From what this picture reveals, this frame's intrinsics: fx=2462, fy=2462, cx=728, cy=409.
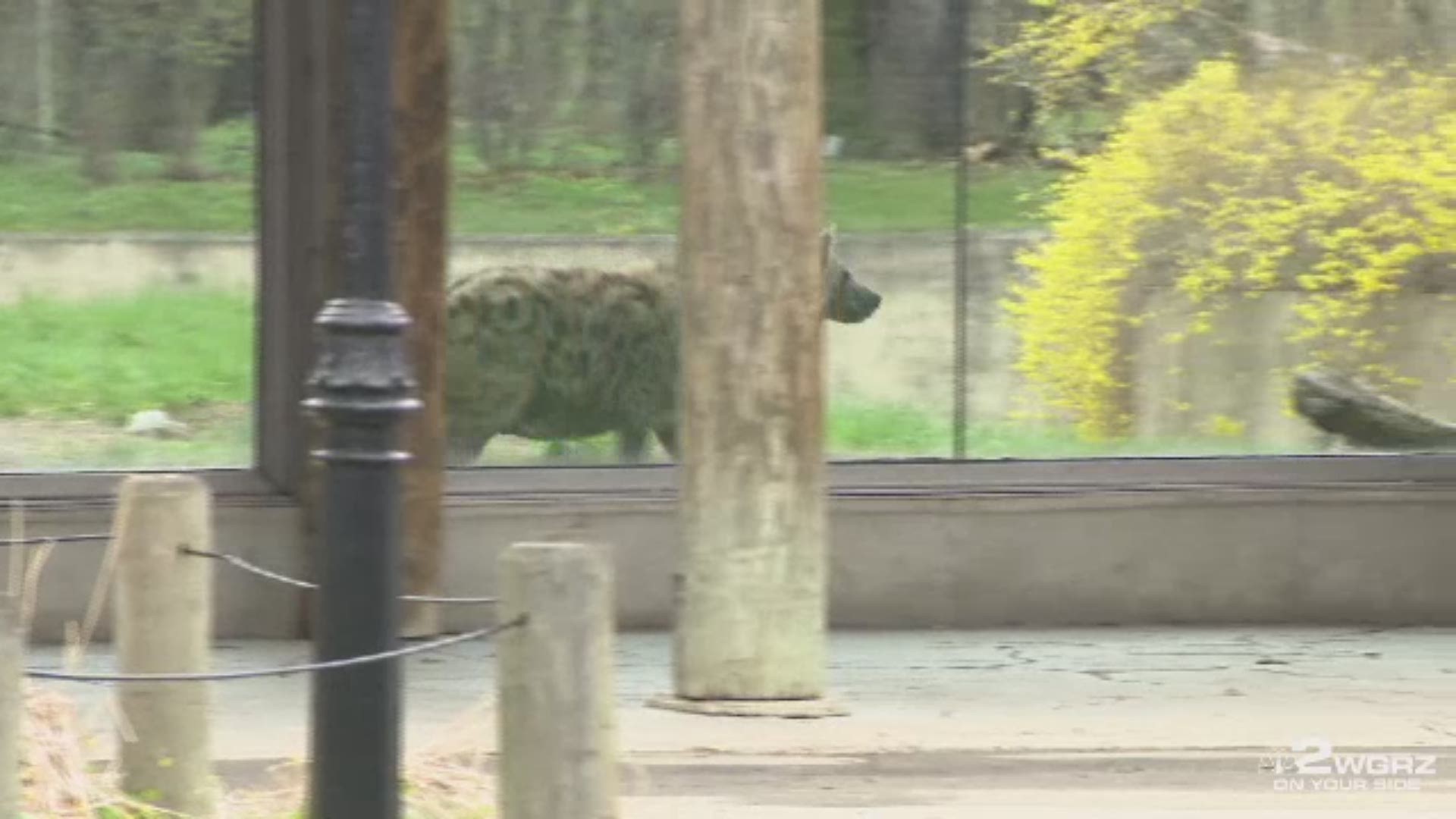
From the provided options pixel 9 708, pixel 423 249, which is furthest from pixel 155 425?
pixel 9 708

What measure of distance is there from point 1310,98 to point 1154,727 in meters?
3.93

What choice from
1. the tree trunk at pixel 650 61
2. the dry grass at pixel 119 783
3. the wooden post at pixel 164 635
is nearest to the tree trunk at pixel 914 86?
the tree trunk at pixel 650 61

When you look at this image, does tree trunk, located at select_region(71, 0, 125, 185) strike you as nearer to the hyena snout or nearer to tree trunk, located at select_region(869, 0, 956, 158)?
the hyena snout

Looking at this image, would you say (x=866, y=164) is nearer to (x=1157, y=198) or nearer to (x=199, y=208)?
(x=1157, y=198)

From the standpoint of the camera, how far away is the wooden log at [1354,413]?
1164cm

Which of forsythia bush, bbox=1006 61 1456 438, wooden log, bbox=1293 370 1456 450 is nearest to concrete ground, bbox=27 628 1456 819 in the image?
wooden log, bbox=1293 370 1456 450

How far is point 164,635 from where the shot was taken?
20.7 ft

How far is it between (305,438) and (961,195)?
323 cm

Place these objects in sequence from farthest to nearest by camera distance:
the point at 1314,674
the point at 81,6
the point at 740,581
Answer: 1. the point at 81,6
2. the point at 1314,674
3. the point at 740,581

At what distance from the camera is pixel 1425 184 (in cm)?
1162

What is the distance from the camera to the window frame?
10945 mm

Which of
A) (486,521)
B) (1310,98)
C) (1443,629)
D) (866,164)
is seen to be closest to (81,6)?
(486,521)

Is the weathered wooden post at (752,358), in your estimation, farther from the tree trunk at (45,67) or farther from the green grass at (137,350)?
the tree trunk at (45,67)

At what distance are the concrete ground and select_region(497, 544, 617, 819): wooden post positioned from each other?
2095 mm
